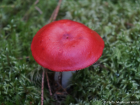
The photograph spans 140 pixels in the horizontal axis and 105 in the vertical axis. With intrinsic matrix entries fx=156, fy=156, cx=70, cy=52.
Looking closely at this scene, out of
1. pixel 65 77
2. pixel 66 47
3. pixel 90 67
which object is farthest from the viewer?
pixel 90 67

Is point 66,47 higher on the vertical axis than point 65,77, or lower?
higher

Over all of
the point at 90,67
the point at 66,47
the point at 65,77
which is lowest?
the point at 65,77

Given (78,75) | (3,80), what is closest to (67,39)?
(78,75)

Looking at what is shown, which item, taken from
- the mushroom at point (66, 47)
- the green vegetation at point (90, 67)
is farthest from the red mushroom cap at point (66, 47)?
the green vegetation at point (90, 67)

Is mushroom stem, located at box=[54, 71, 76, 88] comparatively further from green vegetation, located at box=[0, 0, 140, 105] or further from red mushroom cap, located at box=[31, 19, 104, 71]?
red mushroom cap, located at box=[31, 19, 104, 71]

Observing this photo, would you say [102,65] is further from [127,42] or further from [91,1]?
[91,1]

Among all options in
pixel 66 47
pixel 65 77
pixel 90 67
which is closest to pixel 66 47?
pixel 66 47

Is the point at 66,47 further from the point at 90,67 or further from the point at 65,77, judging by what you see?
the point at 90,67
